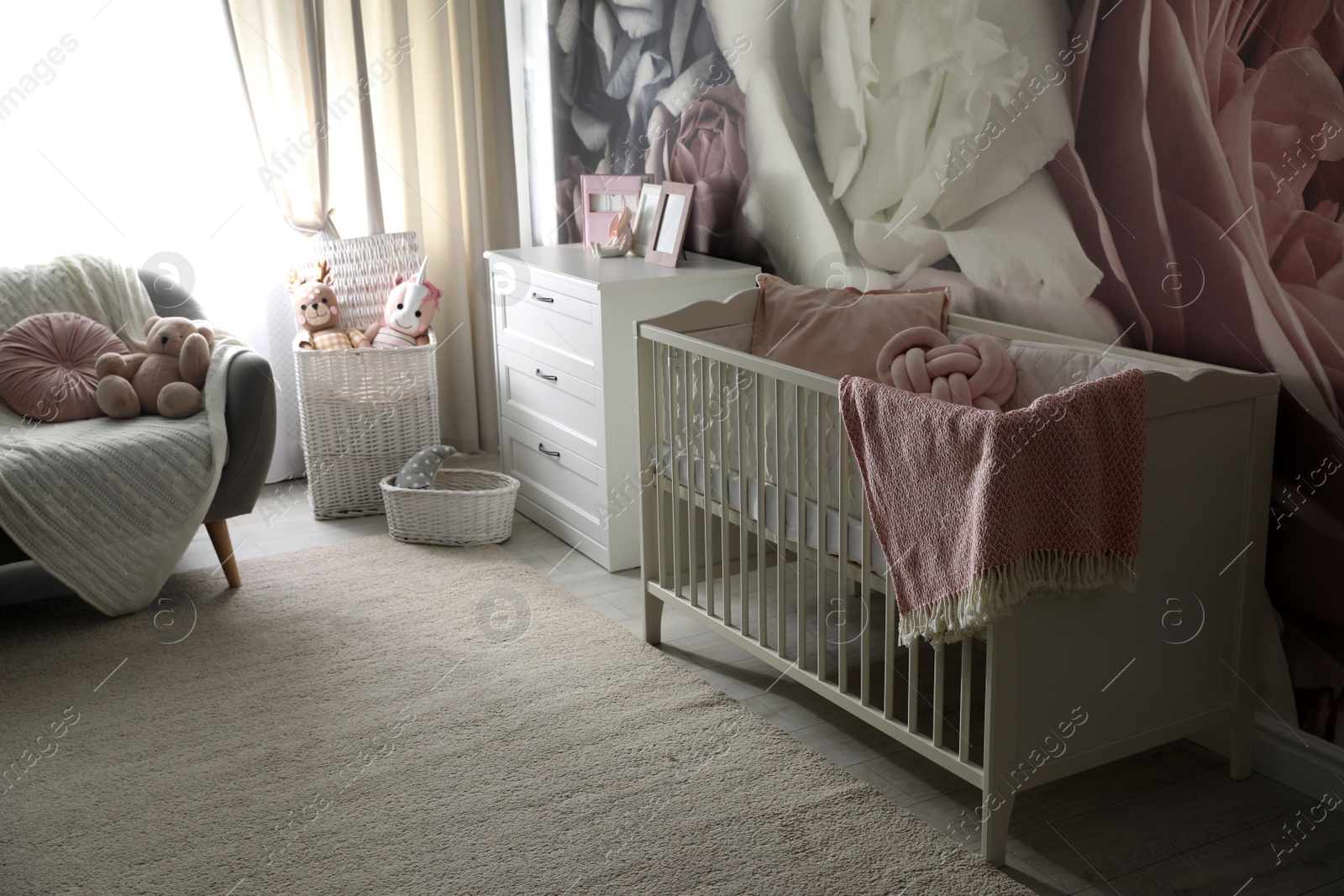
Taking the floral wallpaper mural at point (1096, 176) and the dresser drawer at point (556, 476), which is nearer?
the floral wallpaper mural at point (1096, 176)

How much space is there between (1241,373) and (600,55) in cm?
247

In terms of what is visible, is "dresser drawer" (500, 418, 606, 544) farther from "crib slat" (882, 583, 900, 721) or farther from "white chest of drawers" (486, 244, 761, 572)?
"crib slat" (882, 583, 900, 721)

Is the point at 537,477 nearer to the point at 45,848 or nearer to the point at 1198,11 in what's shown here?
the point at 45,848

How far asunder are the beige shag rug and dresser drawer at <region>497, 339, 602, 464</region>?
47 centimetres

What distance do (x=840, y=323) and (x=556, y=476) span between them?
1172mm

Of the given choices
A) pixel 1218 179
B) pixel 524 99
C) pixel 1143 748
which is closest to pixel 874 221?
pixel 1218 179

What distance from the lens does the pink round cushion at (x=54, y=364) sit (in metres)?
2.88

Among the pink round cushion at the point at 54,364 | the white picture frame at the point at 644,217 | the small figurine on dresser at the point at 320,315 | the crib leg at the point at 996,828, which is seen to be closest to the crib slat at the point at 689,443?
the crib leg at the point at 996,828

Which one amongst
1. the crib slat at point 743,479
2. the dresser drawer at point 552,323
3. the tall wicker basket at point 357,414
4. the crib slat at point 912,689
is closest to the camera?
the crib slat at point 912,689

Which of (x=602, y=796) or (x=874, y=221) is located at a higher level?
(x=874, y=221)

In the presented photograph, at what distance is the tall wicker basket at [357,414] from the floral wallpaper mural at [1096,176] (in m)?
1.14

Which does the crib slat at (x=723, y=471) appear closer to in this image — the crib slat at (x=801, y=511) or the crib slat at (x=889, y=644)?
the crib slat at (x=801, y=511)

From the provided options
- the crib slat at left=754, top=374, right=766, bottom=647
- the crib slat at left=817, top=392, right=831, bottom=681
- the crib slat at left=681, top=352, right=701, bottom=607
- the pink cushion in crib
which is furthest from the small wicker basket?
the crib slat at left=817, top=392, right=831, bottom=681

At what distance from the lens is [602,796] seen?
1.93m
